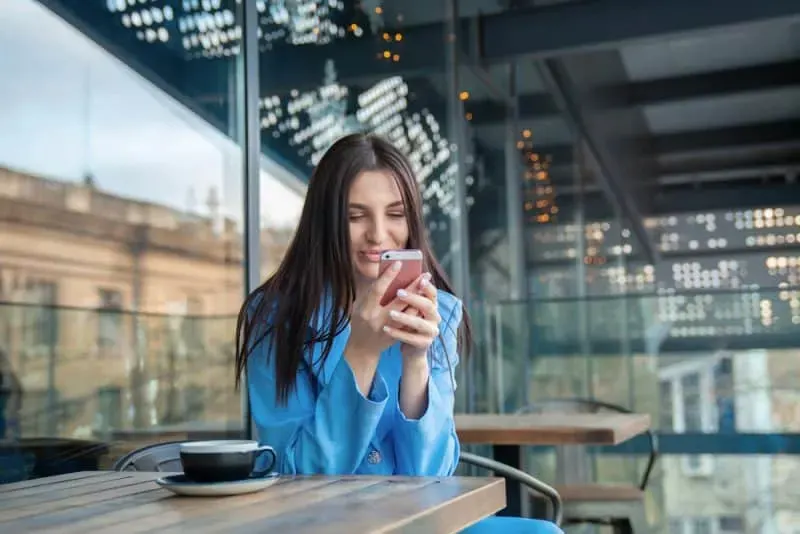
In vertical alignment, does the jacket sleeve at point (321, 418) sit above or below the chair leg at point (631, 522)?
above

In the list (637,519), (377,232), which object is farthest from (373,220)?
(637,519)

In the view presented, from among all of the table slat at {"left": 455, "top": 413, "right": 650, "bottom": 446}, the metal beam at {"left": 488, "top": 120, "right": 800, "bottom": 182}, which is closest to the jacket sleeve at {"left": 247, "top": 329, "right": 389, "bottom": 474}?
the table slat at {"left": 455, "top": 413, "right": 650, "bottom": 446}

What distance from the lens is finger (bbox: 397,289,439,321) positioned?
58.5 inches

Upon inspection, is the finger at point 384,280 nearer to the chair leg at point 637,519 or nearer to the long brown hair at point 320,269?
the long brown hair at point 320,269

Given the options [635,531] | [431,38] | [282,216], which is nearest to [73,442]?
[282,216]

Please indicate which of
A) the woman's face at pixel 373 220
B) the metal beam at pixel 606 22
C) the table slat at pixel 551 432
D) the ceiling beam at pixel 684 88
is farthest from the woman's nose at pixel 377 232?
the ceiling beam at pixel 684 88

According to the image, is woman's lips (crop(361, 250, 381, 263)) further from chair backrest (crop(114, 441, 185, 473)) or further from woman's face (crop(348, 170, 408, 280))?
chair backrest (crop(114, 441, 185, 473))

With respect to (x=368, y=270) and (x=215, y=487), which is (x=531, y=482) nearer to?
(x=368, y=270)

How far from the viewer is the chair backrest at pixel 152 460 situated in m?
1.78

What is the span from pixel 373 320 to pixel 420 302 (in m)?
0.08

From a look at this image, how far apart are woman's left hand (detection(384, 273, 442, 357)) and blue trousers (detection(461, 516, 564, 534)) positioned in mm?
306

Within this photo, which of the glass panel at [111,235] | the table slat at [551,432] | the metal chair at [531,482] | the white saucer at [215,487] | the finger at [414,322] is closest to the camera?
the white saucer at [215,487]

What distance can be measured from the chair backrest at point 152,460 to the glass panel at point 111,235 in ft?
0.77

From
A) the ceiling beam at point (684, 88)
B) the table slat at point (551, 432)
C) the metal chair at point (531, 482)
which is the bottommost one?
the metal chair at point (531, 482)
